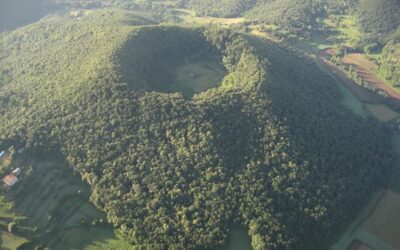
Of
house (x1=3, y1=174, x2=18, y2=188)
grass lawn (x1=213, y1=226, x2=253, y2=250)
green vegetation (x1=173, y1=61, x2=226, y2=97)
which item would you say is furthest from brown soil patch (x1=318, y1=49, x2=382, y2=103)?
house (x1=3, y1=174, x2=18, y2=188)

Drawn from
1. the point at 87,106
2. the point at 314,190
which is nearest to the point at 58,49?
the point at 87,106

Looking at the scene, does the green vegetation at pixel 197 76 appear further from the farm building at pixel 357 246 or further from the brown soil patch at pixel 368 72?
the brown soil patch at pixel 368 72

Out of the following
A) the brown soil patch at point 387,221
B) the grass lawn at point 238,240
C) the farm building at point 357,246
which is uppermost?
the grass lawn at point 238,240

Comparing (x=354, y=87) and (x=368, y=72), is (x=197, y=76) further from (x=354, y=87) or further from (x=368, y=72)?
(x=368, y=72)

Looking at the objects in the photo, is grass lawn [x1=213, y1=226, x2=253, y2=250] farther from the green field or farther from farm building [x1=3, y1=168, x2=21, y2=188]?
farm building [x1=3, y1=168, x2=21, y2=188]

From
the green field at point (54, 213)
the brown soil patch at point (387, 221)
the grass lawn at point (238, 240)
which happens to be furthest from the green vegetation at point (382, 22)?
the green field at point (54, 213)

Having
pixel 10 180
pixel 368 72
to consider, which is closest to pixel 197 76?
pixel 10 180
